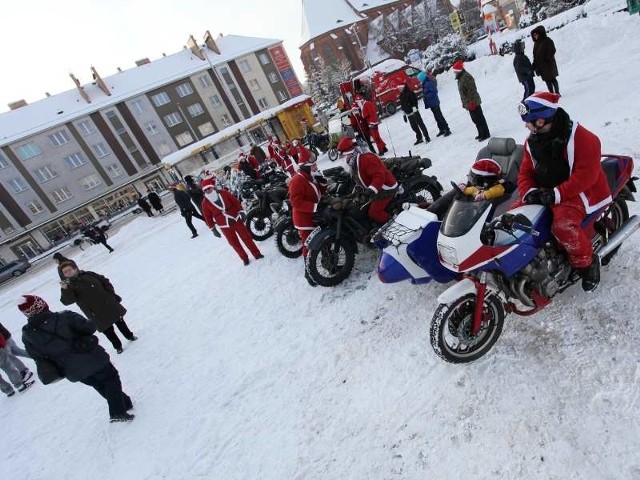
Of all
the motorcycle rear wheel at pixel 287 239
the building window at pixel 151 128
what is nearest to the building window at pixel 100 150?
the building window at pixel 151 128

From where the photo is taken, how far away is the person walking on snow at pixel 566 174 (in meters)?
2.80

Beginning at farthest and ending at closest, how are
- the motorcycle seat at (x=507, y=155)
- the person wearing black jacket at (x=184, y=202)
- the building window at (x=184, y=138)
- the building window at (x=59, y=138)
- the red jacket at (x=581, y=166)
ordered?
1. the building window at (x=184, y=138)
2. the building window at (x=59, y=138)
3. the person wearing black jacket at (x=184, y=202)
4. the motorcycle seat at (x=507, y=155)
5. the red jacket at (x=581, y=166)

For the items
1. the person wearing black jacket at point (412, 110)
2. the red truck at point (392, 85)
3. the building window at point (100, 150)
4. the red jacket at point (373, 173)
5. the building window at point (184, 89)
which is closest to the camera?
the red jacket at point (373, 173)

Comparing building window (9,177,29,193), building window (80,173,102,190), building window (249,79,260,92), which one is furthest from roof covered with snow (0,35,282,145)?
building window (80,173,102,190)

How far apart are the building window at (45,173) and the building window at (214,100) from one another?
20620 mm

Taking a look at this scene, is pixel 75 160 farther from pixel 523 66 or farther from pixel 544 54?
pixel 544 54

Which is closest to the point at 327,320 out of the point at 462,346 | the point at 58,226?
the point at 462,346

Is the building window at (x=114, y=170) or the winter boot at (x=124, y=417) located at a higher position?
the building window at (x=114, y=170)

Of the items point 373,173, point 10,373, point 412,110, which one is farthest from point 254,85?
point 373,173

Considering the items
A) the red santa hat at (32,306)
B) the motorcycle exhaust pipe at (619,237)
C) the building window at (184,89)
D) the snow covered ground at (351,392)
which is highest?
the building window at (184,89)

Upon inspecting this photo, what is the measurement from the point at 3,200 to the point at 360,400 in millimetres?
50435

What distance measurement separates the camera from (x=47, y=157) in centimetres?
4075

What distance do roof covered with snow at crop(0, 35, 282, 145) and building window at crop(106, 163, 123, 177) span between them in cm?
637

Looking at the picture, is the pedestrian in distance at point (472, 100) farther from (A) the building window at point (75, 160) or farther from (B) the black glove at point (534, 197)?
(A) the building window at point (75, 160)
